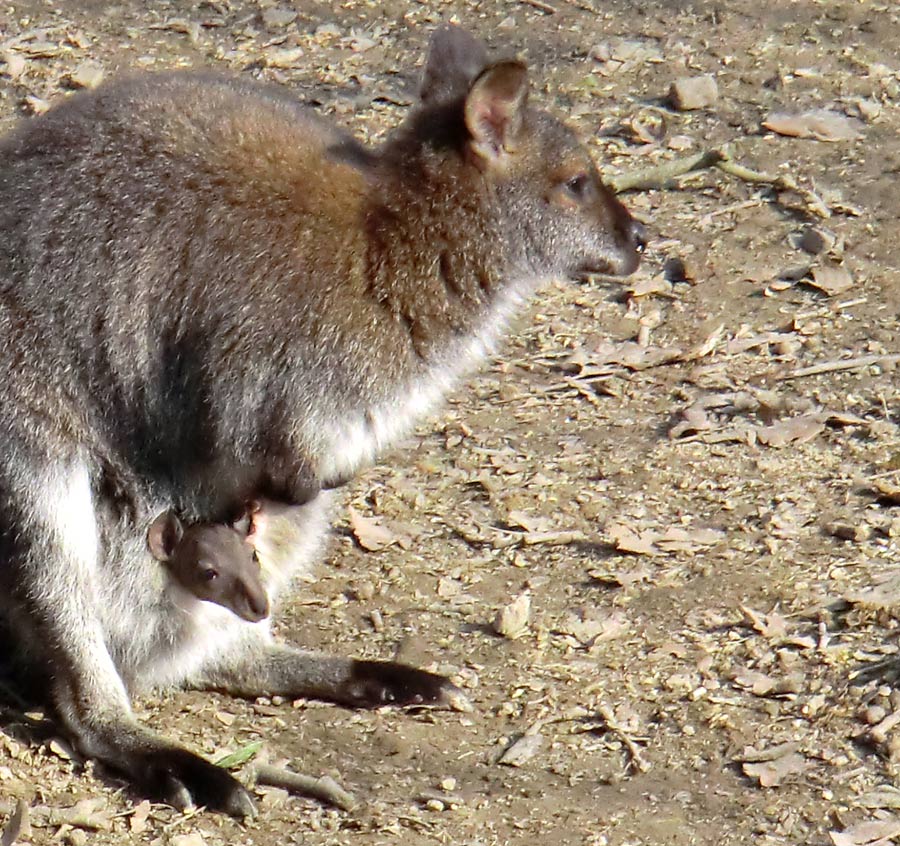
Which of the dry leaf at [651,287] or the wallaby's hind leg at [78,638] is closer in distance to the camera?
the wallaby's hind leg at [78,638]

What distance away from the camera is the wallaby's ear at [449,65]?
4496mm

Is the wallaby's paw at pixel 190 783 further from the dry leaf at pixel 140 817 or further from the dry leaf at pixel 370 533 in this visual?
the dry leaf at pixel 370 533

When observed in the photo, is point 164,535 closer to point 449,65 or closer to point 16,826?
point 16,826

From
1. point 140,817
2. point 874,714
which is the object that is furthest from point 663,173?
point 140,817

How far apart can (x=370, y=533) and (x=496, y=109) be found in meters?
1.38

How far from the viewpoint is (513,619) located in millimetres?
4559

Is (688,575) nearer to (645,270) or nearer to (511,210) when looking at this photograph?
(511,210)

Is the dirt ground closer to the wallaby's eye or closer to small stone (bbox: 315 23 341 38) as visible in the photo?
small stone (bbox: 315 23 341 38)

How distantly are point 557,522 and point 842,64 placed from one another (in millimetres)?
3067

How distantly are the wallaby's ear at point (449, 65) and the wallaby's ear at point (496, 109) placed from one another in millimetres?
245

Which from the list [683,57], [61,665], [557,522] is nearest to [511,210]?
[557,522]

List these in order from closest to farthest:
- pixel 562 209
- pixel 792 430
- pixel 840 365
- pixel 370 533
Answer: pixel 562 209 → pixel 370 533 → pixel 792 430 → pixel 840 365

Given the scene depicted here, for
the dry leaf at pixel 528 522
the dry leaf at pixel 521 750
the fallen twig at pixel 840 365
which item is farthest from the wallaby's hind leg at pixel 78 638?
the fallen twig at pixel 840 365

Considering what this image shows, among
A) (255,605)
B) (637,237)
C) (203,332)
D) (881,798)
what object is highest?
(203,332)
